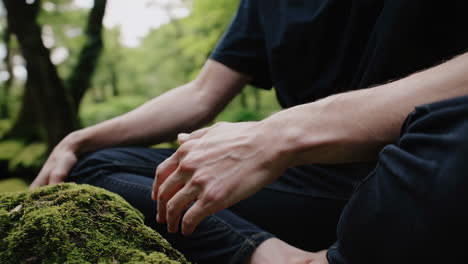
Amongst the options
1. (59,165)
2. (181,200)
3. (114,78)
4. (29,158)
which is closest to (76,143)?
(59,165)

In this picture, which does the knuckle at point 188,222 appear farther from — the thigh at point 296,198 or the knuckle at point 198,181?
the thigh at point 296,198

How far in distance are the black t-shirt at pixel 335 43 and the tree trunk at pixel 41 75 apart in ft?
14.1

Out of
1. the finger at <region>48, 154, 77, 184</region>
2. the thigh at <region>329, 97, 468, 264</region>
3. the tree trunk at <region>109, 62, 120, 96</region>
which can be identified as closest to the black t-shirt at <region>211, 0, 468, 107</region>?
the thigh at <region>329, 97, 468, 264</region>

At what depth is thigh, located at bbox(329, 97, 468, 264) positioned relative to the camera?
619 millimetres

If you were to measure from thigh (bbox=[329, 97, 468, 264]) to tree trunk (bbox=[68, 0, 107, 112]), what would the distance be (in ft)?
19.8

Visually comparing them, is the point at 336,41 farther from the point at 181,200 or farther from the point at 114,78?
the point at 114,78

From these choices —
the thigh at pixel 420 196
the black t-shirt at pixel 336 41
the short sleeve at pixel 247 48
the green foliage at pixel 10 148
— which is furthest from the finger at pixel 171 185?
the green foliage at pixel 10 148

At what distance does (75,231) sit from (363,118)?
66 centimetres

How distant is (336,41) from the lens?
140cm

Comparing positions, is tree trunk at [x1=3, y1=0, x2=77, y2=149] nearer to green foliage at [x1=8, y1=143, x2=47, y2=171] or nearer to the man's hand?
green foliage at [x1=8, y1=143, x2=47, y2=171]

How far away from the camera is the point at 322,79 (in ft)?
4.70

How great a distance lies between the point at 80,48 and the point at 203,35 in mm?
2464

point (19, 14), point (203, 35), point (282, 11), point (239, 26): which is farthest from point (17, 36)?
point (282, 11)

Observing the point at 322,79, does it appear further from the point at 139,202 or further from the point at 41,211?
the point at 41,211
